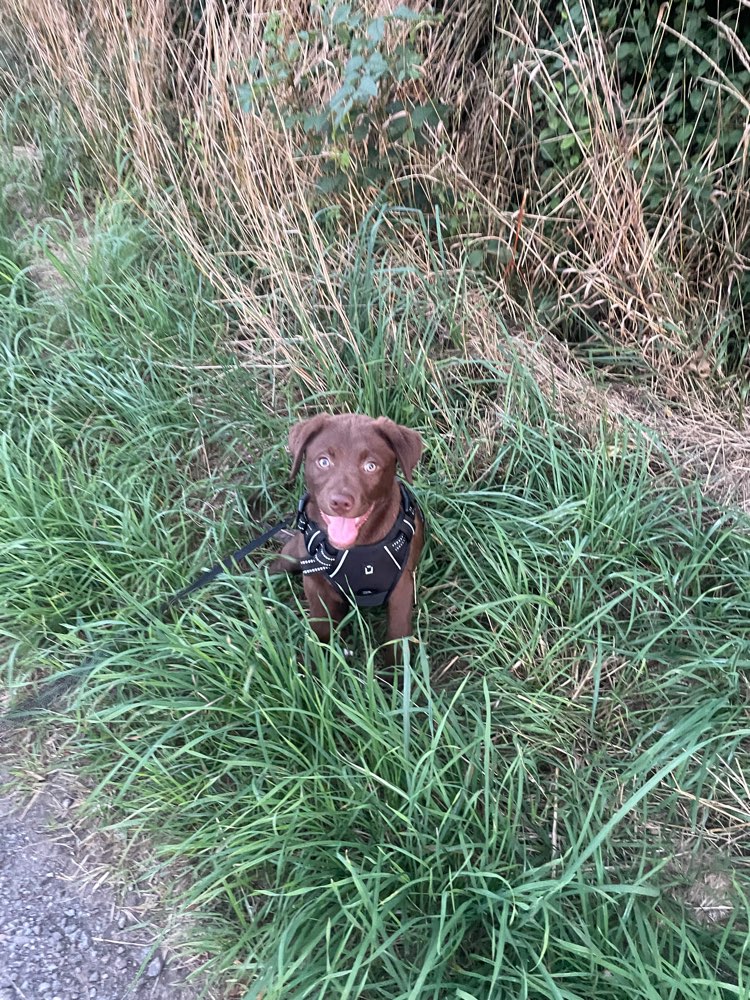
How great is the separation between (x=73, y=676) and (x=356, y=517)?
3.41 ft

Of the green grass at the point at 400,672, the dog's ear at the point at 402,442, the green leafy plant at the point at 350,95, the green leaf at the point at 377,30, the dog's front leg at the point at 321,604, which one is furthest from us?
the green leafy plant at the point at 350,95

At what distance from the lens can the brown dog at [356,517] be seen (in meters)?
2.06

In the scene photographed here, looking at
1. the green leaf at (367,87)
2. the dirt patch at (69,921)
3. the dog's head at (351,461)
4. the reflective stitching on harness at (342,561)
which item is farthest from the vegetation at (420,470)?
the dog's head at (351,461)

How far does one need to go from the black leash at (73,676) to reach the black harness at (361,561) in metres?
0.24

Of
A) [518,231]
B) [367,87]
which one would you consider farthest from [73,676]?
[518,231]

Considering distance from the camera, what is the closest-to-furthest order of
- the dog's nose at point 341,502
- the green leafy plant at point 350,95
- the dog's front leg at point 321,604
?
1. the dog's nose at point 341,502
2. the dog's front leg at point 321,604
3. the green leafy plant at point 350,95

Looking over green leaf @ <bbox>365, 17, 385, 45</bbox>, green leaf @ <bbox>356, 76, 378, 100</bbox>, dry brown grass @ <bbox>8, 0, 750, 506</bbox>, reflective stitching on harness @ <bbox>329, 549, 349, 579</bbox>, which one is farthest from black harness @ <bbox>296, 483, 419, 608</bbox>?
green leaf @ <bbox>365, 17, 385, 45</bbox>

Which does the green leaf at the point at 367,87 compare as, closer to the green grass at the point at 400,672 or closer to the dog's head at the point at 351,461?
the green grass at the point at 400,672

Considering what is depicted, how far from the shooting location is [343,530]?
6.78 feet

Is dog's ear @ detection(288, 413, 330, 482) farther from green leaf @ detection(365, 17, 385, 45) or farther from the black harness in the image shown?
green leaf @ detection(365, 17, 385, 45)

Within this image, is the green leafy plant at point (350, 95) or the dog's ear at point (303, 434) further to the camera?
the green leafy plant at point (350, 95)

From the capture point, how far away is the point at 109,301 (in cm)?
316

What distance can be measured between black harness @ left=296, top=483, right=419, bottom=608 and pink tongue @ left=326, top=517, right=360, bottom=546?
0.06 meters

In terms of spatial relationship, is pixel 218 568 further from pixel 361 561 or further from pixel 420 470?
pixel 420 470
